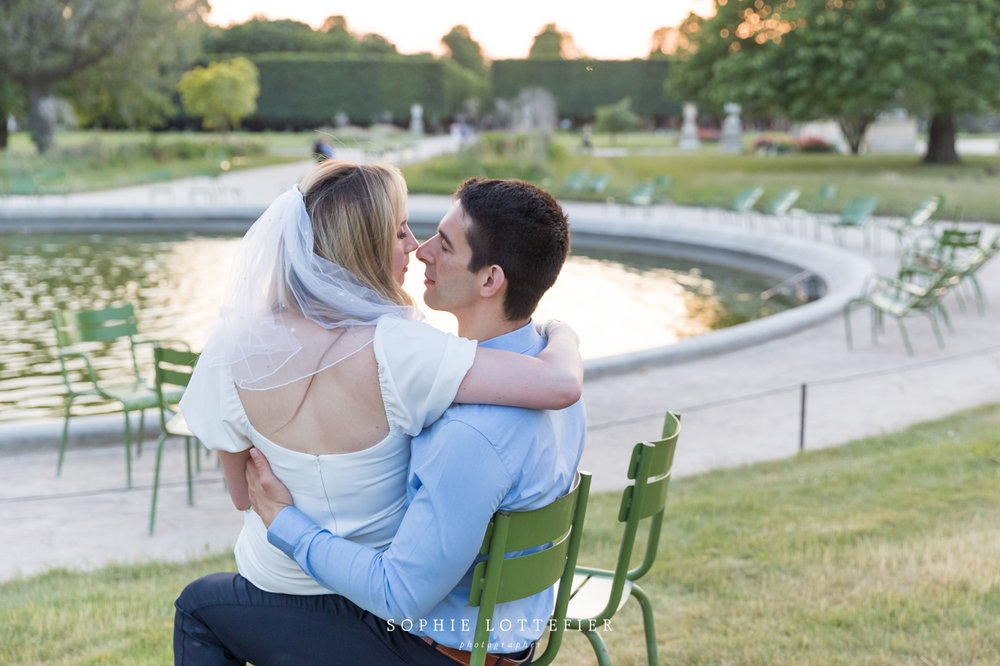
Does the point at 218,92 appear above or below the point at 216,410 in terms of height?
above

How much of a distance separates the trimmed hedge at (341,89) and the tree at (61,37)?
751 inches

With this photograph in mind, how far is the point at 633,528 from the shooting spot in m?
2.64

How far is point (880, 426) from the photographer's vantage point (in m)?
6.73

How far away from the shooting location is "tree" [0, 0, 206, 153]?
1235 inches

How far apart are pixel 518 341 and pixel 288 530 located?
0.58 meters

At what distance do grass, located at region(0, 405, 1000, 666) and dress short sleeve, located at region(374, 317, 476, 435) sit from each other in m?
1.55

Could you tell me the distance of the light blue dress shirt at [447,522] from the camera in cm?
201

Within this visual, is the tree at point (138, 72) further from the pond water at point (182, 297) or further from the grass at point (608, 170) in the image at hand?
the pond water at point (182, 297)

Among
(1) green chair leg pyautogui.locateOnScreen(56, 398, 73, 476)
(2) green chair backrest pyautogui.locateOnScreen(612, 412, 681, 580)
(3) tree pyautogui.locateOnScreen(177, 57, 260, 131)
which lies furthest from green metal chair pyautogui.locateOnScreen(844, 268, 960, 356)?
(3) tree pyautogui.locateOnScreen(177, 57, 260, 131)

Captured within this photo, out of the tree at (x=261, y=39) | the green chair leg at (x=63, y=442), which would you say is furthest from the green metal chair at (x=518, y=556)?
the tree at (x=261, y=39)

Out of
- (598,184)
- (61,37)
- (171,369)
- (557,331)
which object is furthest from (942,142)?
(557,331)

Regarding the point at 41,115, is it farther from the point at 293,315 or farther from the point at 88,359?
the point at 293,315

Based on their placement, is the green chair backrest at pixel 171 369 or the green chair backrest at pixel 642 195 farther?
the green chair backrest at pixel 642 195

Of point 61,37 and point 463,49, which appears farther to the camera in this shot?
point 463,49
